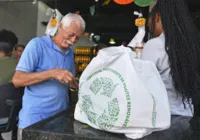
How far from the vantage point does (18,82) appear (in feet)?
4.40

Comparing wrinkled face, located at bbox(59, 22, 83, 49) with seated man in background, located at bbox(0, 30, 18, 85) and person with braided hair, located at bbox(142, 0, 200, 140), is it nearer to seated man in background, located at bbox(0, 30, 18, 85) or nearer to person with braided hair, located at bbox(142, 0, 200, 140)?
person with braided hair, located at bbox(142, 0, 200, 140)

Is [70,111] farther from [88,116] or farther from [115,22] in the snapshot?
[115,22]

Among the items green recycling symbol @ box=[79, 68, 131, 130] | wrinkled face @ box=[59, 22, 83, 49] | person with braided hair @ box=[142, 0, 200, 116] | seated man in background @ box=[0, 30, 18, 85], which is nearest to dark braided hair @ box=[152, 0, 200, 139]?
person with braided hair @ box=[142, 0, 200, 116]

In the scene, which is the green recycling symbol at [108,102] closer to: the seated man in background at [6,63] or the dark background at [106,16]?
the seated man in background at [6,63]

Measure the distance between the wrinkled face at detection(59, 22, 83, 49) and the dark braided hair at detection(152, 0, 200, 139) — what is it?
23.4 inches

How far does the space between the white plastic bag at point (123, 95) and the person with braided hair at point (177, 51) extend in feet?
0.76

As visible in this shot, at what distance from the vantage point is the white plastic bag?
0.72 meters

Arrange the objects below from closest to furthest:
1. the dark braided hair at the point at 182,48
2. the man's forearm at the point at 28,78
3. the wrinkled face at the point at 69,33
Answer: the dark braided hair at the point at 182,48, the man's forearm at the point at 28,78, the wrinkled face at the point at 69,33

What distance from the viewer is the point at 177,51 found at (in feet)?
3.34

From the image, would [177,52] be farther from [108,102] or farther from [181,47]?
[108,102]

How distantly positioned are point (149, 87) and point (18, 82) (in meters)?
0.84

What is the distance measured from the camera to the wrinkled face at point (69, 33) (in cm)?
148

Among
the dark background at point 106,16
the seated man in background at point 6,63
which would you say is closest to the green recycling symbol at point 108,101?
the seated man in background at point 6,63

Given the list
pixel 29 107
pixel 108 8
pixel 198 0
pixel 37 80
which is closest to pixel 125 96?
pixel 37 80
